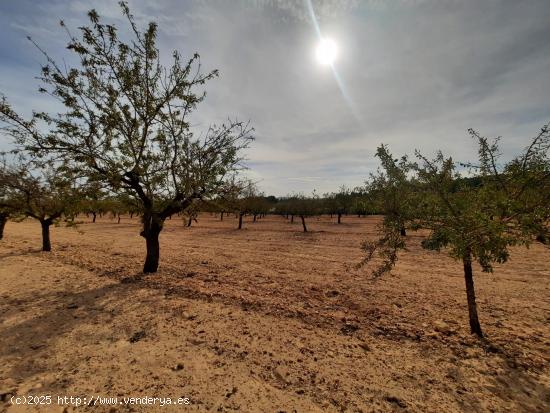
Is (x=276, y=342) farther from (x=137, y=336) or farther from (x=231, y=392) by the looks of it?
(x=137, y=336)

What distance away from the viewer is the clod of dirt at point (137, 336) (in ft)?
19.4

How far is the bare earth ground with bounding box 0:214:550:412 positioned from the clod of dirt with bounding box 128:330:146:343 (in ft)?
0.07

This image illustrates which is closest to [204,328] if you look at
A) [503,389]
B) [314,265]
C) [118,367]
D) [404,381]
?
[118,367]

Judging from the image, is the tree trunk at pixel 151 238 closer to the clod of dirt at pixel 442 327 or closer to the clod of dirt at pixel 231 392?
the clod of dirt at pixel 231 392

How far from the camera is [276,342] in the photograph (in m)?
5.96

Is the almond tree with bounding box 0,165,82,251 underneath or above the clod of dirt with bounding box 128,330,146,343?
above

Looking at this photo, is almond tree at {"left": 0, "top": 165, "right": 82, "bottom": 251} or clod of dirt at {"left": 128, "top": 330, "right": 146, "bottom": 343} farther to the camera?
almond tree at {"left": 0, "top": 165, "right": 82, "bottom": 251}

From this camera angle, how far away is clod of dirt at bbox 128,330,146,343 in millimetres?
5926

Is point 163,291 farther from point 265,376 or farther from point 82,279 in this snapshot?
point 265,376

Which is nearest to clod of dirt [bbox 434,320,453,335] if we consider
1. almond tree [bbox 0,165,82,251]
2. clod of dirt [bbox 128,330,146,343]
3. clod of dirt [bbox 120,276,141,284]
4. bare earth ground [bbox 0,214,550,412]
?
bare earth ground [bbox 0,214,550,412]

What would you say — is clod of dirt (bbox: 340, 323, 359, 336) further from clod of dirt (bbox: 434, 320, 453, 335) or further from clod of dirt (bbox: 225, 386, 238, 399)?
clod of dirt (bbox: 225, 386, 238, 399)

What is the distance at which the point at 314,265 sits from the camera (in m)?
14.1

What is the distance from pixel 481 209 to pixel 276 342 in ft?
15.9

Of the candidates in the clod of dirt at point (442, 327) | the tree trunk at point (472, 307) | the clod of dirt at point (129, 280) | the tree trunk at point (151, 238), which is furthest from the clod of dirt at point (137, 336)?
the tree trunk at point (472, 307)
